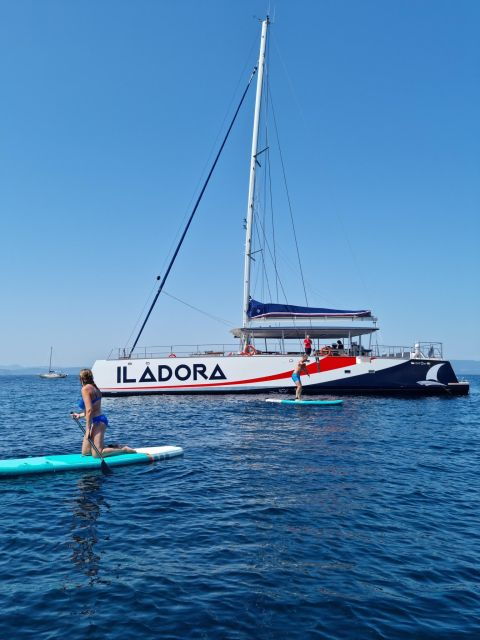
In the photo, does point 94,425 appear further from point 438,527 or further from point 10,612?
point 438,527

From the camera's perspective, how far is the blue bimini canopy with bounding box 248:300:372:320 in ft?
103

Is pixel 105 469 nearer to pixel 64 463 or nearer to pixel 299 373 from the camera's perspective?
pixel 64 463

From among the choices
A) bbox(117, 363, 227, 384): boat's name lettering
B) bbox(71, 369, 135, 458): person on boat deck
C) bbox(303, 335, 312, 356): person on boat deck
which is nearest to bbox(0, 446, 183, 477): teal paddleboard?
bbox(71, 369, 135, 458): person on boat deck

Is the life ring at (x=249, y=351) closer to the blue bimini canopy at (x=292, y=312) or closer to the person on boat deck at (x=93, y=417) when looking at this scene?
the blue bimini canopy at (x=292, y=312)

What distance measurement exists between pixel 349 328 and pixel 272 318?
16.3 feet

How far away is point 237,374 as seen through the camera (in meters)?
29.7

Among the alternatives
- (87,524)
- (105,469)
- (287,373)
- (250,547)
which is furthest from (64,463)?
(287,373)

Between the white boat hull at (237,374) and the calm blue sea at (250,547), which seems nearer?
the calm blue sea at (250,547)

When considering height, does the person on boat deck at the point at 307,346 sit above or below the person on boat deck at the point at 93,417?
above

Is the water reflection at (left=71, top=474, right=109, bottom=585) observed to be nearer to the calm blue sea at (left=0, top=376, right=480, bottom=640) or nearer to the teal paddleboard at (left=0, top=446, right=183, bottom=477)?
the calm blue sea at (left=0, top=376, right=480, bottom=640)

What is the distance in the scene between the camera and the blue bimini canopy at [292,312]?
31.5 metres

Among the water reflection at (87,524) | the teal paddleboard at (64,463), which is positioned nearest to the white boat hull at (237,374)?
the teal paddleboard at (64,463)

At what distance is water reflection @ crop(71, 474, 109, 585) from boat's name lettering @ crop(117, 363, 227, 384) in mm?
18670

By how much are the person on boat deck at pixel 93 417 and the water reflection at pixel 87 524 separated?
1004 mm
